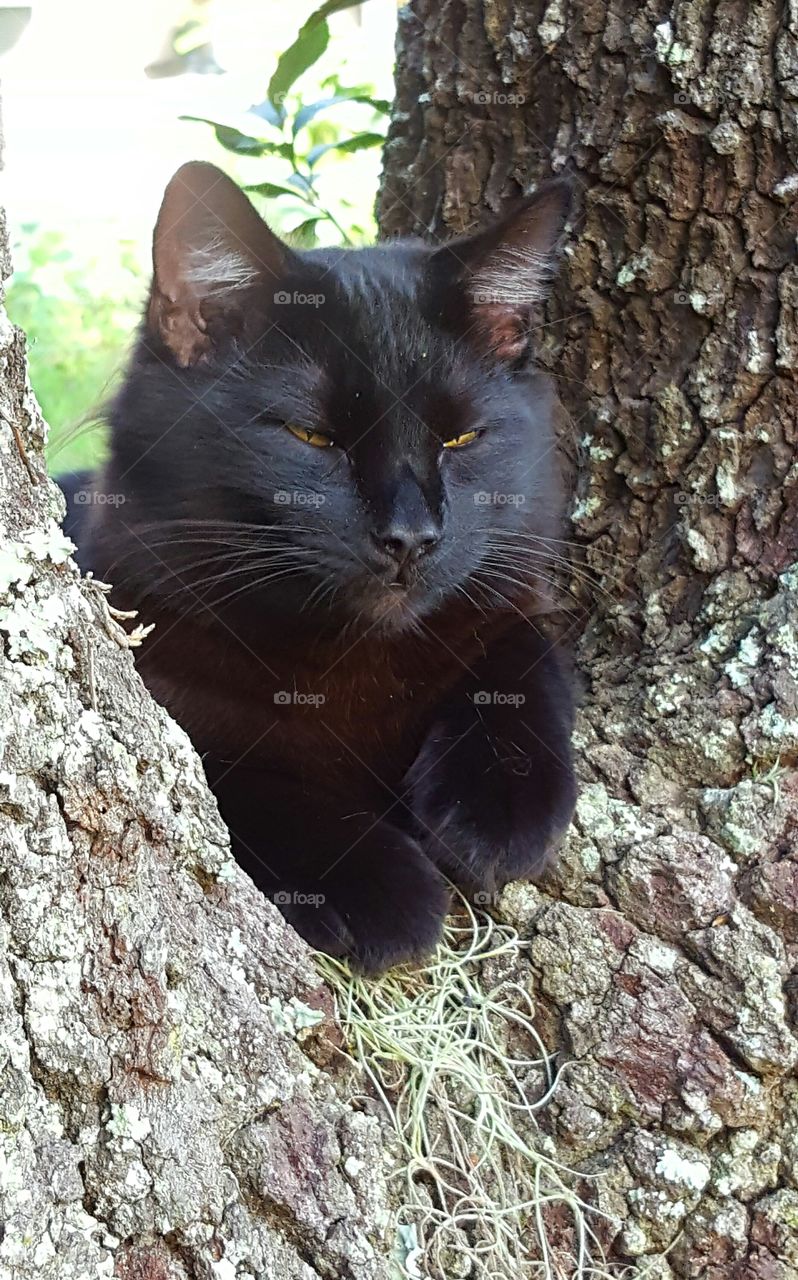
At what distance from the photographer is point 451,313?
181 centimetres

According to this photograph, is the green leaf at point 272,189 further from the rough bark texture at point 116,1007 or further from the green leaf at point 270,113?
the rough bark texture at point 116,1007

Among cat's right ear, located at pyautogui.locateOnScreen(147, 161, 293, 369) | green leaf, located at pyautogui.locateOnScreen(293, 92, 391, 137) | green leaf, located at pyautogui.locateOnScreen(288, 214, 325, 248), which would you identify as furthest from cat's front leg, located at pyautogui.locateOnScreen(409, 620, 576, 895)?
green leaf, located at pyautogui.locateOnScreen(293, 92, 391, 137)

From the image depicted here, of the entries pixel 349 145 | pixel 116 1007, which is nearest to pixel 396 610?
pixel 116 1007

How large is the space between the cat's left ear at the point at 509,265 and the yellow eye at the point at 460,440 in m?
0.16

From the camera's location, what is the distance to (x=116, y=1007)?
106 centimetres

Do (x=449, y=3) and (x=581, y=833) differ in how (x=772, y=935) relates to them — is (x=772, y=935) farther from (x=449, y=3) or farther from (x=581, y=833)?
(x=449, y=3)

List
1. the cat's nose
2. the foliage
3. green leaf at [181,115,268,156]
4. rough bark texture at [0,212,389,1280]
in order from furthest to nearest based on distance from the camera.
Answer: the foliage
green leaf at [181,115,268,156]
the cat's nose
rough bark texture at [0,212,389,1280]

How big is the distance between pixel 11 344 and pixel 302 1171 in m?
0.83

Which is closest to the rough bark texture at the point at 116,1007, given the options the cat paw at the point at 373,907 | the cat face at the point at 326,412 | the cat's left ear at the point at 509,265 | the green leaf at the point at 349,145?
the cat paw at the point at 373,907

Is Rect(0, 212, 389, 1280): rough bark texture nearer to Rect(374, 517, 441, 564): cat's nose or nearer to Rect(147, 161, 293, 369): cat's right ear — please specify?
Rect(374, 517, 441, 564): cat's nose

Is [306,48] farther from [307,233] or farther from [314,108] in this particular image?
[307,233]

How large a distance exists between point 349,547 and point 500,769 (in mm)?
397

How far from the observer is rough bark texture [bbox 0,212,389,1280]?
1.02 m

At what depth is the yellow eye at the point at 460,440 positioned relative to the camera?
5.80 ft
